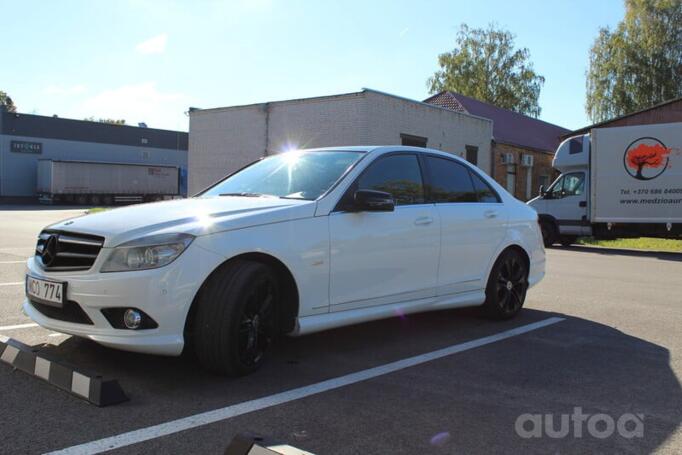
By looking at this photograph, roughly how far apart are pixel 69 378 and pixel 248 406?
1.06 metres

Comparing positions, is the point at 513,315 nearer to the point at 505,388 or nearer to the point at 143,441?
the point at 505,388

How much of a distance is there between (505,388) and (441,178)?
222 centimetres

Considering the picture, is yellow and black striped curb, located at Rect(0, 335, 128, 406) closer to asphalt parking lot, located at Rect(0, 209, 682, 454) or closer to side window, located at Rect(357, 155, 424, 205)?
asphalt parking lot, located at Rect(0, 209, 682, 454)

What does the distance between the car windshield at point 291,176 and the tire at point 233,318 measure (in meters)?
0.89

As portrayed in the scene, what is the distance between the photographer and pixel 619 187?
15.4 meters

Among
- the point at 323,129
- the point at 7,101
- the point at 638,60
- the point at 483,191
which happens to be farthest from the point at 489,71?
the point at 7,101

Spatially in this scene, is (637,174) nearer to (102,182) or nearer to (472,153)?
(472,153)

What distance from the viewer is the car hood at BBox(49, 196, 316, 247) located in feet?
11.9

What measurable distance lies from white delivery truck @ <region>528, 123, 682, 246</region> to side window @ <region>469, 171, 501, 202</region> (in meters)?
10.9

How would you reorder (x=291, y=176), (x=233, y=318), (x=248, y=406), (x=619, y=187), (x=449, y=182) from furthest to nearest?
(x=619, y=187)
(x=449, y=182)
(x=291, y=176)
(x=233, y=318)
(x=248, y=406)

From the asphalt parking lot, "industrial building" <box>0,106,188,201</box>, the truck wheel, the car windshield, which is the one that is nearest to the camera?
the asphalt parking lot

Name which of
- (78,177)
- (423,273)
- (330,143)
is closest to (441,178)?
(423,273)

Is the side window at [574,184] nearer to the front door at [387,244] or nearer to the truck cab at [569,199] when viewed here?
the truck cab at [569,199]

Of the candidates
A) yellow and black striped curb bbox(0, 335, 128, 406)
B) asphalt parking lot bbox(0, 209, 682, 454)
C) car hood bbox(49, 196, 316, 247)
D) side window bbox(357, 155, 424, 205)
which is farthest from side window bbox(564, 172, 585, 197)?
yellow and black striped curb bbox(0, 335, 128, 406)
